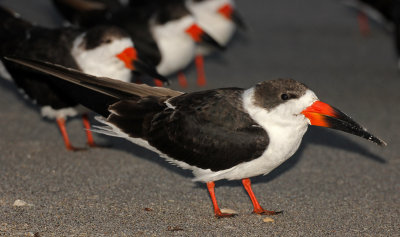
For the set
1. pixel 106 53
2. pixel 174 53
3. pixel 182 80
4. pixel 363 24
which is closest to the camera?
pixel 106 53

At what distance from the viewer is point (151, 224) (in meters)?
3.71

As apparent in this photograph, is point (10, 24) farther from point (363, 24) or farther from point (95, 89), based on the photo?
point (363, 24)

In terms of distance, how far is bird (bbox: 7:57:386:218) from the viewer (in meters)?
3.71

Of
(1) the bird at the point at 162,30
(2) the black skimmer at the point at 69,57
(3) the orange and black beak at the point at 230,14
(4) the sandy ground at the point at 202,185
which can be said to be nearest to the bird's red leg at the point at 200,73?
(4) the sandy ground at the point at 202,185

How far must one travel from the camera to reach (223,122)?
376 centimetres

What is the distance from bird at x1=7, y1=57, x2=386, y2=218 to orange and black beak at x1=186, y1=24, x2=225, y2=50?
2927mm

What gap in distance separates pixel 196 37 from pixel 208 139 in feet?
10.9

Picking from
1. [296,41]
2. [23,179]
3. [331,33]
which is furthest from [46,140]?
[331,33]

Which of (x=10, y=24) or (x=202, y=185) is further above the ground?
(x=10, y=24)

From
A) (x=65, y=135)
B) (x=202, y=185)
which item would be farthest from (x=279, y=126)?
(x=65, y=135)

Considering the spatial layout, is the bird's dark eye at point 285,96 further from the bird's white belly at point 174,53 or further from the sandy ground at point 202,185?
the bird's white belly at point 174,53

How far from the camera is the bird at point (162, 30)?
6.63 meters

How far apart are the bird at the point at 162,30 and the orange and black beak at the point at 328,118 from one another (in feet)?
9.97

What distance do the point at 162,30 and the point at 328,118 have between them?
3414mm
